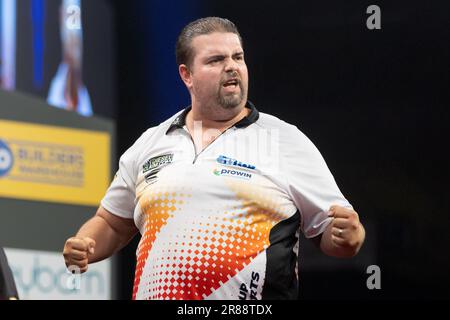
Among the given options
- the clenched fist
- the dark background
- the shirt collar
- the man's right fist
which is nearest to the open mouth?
the shirt collar

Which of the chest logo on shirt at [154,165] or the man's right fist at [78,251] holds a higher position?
the chest logo on shirt at [154,165]

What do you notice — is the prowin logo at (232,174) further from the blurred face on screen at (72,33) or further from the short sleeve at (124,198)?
the blurred face on screen at (72,33)

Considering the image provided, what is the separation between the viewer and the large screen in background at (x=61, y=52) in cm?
412

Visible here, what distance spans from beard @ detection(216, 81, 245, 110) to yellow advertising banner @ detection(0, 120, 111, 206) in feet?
3.94

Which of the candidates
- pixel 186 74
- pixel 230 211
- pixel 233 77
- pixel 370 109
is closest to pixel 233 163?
pixel 230 211

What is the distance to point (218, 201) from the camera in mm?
3059

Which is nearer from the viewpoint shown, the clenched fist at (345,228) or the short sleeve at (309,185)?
the clenched fist at (345,228)

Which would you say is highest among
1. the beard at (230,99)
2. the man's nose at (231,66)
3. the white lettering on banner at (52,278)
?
the man's nose at (231,66)

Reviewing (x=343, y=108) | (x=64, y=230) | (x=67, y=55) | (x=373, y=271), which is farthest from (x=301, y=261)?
(x=67, y=55)

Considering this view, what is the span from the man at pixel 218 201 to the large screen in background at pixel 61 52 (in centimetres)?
100

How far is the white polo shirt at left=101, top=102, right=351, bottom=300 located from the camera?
9.92ft

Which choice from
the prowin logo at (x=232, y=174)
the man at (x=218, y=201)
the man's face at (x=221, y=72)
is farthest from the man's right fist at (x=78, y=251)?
the man's face at (x=221, y=72)

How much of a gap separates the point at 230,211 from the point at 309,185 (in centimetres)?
26

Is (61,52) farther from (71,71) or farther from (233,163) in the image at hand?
(233,163)
